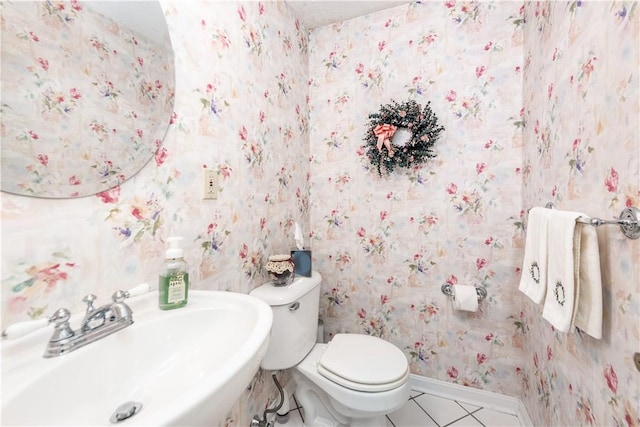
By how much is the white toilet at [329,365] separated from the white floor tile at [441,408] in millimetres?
294

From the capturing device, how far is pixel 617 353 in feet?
2.18

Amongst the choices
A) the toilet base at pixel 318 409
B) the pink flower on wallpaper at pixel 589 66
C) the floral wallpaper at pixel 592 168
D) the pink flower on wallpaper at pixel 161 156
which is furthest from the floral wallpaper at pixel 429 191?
the pink flower on wallpaper at pixel 161 156

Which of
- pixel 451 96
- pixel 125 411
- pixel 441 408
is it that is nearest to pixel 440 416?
pixel 441 408

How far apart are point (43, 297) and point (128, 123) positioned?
1.57ft

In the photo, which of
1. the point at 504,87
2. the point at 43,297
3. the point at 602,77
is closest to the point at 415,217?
the point at 504,87

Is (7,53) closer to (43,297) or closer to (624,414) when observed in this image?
(43,297)

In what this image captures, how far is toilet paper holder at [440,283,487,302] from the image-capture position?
1.44m

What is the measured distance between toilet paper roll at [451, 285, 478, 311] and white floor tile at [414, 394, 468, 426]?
0.54 meters

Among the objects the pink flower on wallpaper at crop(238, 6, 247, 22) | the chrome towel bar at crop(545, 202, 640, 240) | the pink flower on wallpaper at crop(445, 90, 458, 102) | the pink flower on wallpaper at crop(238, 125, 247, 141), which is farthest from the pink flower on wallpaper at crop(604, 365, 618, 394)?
the pink flower on wallpaper at crop(238, 6, 247, 22)

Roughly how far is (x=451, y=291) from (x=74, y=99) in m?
1.70

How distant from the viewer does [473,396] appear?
1491mm

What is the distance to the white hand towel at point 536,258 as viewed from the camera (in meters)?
0.88

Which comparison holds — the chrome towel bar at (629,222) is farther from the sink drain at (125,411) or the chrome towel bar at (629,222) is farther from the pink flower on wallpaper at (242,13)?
the pink flower on wallpaper at (242,13)

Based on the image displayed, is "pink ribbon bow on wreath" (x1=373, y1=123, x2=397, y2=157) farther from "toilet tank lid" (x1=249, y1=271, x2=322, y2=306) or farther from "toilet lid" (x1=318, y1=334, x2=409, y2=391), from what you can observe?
"toilet lid" (x1=318, y1=334, x2=409, y2=391)
